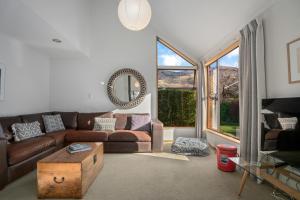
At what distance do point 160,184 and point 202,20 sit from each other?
3069 millimetres

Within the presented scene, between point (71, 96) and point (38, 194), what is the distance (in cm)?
346

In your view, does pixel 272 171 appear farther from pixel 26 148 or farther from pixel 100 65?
pixel 100 65

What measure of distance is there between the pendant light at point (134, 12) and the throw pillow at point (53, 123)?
297 cm

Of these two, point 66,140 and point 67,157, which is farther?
point 66,140

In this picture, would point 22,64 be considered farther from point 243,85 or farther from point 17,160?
point 243,85

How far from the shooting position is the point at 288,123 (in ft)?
6.77

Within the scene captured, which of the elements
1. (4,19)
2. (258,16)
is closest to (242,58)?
(258,16)

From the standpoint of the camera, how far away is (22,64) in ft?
13.7

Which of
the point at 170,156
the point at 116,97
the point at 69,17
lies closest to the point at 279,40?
the point at 170,156

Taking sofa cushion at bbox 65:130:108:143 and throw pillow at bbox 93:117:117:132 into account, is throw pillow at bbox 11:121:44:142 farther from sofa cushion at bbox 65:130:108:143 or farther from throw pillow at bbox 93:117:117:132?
throw pillow at bbox 93:117:117:132

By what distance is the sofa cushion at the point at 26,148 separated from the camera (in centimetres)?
268

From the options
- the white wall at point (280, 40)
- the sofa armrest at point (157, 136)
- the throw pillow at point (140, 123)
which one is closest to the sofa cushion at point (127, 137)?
the sofa armrest at point (157, 136)

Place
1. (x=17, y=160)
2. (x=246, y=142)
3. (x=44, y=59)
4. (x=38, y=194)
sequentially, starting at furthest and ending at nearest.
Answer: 1. (x=44, y=59)
2. (x=246, y=142)
3. (x=17, y=160)
4. (x=38, y=194)

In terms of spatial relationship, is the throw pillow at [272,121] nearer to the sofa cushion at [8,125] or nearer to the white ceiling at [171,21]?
the white ceiling at [171,21]
